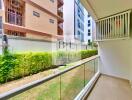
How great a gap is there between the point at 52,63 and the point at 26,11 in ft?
19.3

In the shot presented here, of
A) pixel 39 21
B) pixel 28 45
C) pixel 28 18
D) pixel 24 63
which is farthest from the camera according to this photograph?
pixel 39 21

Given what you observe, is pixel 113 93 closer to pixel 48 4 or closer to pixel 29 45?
pixel 29 45

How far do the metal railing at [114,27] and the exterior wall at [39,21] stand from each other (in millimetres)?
Result: 7120

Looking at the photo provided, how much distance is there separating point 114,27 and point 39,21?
31.1 feet

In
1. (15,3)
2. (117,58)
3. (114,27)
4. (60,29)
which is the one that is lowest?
(117,58)

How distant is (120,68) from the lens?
6.29 meters

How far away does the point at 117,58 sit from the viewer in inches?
254

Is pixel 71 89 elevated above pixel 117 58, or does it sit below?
below

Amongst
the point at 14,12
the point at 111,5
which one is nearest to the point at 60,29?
the point at 14,12

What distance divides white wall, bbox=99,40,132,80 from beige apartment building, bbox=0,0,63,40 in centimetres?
567

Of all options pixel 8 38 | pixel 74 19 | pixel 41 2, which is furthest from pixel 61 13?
pixel 8 38

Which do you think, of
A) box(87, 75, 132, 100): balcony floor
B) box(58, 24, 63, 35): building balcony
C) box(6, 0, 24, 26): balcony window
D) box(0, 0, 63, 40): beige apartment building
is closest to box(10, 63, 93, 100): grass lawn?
box(87, 75, 132, 100): balcony floor

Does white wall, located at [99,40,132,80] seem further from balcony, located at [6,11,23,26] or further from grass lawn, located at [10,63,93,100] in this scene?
balcony, located at [6,11,23,26]

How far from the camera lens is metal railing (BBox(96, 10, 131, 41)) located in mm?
5453
